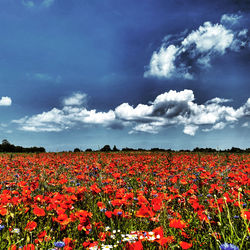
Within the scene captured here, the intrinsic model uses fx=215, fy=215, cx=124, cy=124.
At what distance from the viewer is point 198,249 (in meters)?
2.47

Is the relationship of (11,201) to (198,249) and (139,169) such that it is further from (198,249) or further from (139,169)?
(139,169)

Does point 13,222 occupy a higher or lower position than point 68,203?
lower

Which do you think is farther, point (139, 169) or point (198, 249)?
point (139, 169)

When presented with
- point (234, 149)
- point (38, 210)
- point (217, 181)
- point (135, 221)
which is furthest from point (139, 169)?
point (234, 149)

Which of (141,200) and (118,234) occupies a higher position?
(141,200)

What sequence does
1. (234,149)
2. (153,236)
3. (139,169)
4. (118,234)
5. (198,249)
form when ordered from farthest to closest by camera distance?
(234,149), (139,169), (118,234), (198,249), (153,236)

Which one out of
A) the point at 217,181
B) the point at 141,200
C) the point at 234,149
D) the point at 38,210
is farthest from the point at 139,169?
the point at 234,149

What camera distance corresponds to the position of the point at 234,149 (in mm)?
22938

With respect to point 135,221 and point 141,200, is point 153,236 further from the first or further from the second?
point 135,221

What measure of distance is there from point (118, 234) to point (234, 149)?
76.8 ft

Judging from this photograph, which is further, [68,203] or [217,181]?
[217,181]

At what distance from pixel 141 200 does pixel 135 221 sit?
2.11 ft

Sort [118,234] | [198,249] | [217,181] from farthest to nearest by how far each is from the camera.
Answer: [217,181], [118,234], [198,249]

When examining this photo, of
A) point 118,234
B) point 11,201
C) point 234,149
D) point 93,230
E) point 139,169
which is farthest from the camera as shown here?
point 234,149
